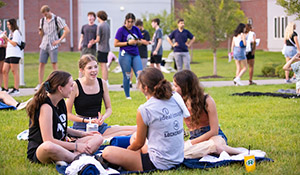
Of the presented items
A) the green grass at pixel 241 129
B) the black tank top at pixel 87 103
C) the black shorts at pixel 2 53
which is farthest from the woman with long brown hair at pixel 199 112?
the black shorts at pixel 2 53

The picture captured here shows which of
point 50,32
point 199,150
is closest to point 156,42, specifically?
point 50,32

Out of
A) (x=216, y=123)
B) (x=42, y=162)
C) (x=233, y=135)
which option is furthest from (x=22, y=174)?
(x=233, y=135)

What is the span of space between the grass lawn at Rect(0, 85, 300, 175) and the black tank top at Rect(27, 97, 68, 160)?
0.74ft

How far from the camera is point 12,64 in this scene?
12.6m

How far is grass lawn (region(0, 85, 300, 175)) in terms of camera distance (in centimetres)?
489

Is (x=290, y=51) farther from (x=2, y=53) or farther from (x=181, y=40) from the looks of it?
(x=2, y=53)

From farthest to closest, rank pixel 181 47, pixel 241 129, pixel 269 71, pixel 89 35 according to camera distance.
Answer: pixel 269 71 → pixel 181 47 → pixel 89 35 → pixel 241 129

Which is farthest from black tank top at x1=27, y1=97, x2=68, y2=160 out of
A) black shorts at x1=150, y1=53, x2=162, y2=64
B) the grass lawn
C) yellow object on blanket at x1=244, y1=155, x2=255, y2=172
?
black shorts at x1=150, y1=53, x2=162, y2=64

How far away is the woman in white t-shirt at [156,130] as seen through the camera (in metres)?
4.52

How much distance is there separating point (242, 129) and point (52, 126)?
136 inches

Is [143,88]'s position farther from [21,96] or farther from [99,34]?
[99,34]

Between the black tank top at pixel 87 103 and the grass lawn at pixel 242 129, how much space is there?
913 millimetres

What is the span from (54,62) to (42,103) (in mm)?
8177

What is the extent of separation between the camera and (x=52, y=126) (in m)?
5.03
